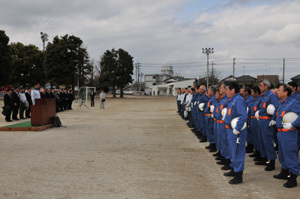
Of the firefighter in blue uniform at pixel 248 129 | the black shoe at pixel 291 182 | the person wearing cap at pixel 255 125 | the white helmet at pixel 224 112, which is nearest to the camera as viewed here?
the black shoe at pixel 291 182

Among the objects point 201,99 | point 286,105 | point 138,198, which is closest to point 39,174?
point 138,198

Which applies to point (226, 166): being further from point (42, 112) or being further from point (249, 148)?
point (42, 112)

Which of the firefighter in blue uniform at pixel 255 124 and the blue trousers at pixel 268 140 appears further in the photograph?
the firefighter in blue uniform at pixel 255 124

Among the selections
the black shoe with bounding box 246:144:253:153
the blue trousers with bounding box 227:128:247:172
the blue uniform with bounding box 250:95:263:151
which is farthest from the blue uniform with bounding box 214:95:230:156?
the black shoe with bounding box 246:144:253:153

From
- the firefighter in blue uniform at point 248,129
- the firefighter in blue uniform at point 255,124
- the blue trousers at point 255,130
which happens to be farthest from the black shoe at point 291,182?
the firefighter in blue uniform at point 248,129

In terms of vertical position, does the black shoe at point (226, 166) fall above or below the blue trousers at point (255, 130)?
below

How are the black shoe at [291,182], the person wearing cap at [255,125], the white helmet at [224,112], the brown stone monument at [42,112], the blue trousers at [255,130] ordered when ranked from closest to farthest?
the black shoe at [291,182], the white helmet at [224,112], the person wearing cap at [255,125], the blue trousers at [255,130], the brown stone monument at [42,112]

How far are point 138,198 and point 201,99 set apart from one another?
5501 millimetres

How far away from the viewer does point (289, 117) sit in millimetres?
5039

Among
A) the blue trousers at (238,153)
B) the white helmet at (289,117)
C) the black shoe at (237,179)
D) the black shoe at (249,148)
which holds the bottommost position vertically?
the black shoe at (249,148)

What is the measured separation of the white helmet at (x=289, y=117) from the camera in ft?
16.4

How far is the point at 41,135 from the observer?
1070 centimetres

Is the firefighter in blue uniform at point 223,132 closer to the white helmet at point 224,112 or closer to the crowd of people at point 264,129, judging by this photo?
the crowd of people at point 264,129

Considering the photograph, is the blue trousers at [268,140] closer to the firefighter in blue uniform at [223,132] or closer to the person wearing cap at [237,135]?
the firefighter in blue uniform at [223,132]
